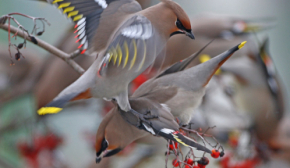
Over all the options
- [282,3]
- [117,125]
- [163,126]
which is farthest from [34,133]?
[282,3]

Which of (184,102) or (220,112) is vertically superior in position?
(184,102)

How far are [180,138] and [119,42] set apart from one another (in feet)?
0.54

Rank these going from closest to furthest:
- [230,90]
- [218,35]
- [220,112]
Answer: [218,35]
[230,90]
[220,112]

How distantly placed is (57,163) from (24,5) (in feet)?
2.82

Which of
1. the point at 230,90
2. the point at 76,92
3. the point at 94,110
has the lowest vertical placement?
the point at 230,90

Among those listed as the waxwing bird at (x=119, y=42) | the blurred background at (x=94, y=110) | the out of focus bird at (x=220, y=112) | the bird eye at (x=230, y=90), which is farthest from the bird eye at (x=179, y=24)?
the bird eye at (x=230, y=90)

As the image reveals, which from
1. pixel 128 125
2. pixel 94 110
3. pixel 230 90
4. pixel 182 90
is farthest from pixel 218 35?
pixel 128 125

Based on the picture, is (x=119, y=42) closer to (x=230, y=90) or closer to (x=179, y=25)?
(x=179, y=25)

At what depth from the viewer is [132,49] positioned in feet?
1.37

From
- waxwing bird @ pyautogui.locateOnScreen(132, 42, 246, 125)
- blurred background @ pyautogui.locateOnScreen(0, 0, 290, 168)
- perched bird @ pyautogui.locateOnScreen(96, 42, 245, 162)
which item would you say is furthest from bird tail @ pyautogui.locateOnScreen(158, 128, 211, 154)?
blurred background @ pyautogui.locateOnScreen(0, 0, 290, 168)

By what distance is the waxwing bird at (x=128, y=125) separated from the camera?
0.53 metres

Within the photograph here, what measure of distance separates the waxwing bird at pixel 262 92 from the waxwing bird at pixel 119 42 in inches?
32.4

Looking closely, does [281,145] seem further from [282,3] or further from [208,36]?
[282,3]

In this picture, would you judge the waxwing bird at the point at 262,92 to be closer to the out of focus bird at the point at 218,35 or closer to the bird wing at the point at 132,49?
the out of focus bird at the point at 218,35
